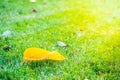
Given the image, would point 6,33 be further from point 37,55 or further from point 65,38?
point 37,55

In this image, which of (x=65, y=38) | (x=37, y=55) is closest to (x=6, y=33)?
(x=65, y=38)

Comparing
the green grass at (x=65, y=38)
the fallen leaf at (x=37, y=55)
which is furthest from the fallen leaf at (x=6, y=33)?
the fallen leaf at (x=37, y=55)

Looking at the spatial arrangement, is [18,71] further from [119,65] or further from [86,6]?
[86,6]

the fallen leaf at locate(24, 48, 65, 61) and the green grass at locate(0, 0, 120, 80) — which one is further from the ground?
the fallen leaf at locate(24, 48, 65, 61)

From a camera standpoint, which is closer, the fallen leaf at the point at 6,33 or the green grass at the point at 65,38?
the green grass at the point at 65,38

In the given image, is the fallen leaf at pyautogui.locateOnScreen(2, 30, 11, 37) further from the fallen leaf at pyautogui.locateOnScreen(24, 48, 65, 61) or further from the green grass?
the fallen leaf at pyautogui.locateOnScreen(24, 48, 65, 61)

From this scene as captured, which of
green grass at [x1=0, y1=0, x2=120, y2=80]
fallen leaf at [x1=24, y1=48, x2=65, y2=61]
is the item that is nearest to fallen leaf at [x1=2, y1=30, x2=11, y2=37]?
green grass at [x1=0, y1=0, x2=120, y2=80]

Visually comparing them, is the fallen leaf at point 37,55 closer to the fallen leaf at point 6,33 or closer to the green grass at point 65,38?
the green grass at point 65,38

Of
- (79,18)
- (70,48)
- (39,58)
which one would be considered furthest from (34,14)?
(39,58)
